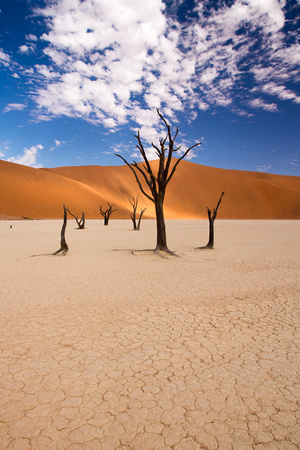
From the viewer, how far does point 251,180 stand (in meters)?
86.4

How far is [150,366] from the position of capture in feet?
9.20

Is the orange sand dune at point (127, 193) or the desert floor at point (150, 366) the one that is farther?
the orange sand dune at point (127, 193)

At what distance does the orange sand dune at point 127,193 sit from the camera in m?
53.7

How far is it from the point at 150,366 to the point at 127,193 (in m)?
76.8

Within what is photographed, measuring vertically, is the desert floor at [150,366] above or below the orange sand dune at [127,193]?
below

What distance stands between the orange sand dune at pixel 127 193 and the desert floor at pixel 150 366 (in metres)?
48.6

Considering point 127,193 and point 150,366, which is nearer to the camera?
point 150,366

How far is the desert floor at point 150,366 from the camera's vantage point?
1.96m

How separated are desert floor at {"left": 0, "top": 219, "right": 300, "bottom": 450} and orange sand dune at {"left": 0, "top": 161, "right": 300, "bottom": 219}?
48586 millimetres

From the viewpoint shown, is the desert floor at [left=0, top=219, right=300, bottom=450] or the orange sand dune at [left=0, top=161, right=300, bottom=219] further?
the orange sand dune at [left=0, top=161, right=300, bottom=219]

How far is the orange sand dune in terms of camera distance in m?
53.7

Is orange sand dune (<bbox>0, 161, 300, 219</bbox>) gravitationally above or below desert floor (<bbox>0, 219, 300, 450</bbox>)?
above

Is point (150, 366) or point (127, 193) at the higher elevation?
point (127, 193)

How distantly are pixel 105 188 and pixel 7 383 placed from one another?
257 feet
